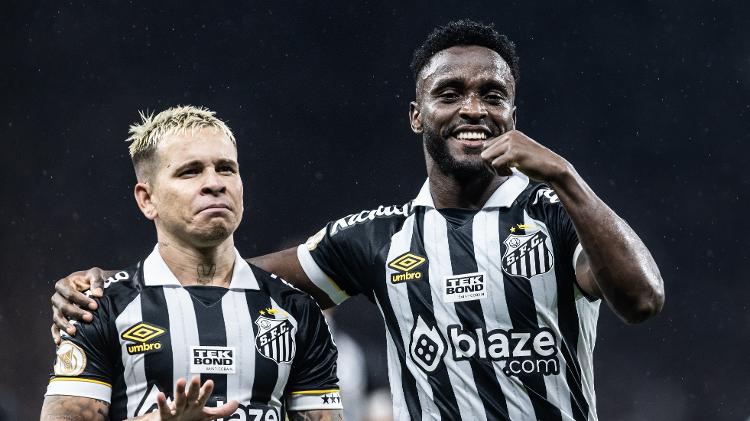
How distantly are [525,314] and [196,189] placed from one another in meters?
0.92

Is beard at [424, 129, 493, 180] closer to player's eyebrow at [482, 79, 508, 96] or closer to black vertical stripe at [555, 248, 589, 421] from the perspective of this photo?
player's eyebrow at [482, 79, 508, 96]

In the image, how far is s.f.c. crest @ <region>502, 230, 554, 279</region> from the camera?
2.58 metres

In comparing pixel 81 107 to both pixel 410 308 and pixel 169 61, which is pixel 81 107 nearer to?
pixel 169 61

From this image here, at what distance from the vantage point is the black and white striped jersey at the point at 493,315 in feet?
8.35

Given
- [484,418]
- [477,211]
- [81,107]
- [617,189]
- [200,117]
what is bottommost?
[484,418]

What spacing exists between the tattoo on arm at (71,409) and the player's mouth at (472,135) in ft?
3.87

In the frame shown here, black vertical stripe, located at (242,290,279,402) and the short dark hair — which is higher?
the short dark hair

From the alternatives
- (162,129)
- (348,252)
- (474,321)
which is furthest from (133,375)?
(474,321)

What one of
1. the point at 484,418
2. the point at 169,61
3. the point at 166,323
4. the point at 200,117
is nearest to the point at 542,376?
the point at 484,418

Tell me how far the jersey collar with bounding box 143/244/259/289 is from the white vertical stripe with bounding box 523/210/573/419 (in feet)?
2.48

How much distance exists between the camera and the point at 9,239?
6281 millimetres

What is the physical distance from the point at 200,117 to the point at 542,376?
1141 mm

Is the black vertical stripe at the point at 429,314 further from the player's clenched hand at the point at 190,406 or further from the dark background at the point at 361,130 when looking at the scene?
the dark background at the point at 361,130

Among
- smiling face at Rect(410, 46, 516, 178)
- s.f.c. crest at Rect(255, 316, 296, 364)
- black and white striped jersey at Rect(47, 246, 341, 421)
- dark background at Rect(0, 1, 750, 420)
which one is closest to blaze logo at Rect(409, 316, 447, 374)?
black and white striped jersey at Rect(47, 246, 341, 421)
